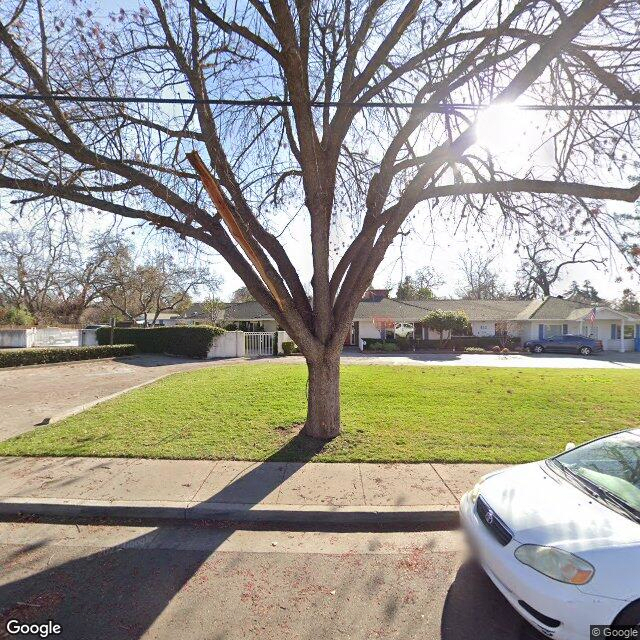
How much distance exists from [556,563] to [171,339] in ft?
77.7

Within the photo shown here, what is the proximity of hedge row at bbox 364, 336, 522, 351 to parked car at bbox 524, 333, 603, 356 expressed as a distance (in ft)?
7.23

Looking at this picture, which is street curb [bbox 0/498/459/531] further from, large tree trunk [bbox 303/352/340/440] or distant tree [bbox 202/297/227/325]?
distant tree [bbox 202/297/227/325]

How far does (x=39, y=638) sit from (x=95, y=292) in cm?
4535

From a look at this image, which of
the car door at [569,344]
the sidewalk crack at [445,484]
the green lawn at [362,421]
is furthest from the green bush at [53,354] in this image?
the car door at [569,344]

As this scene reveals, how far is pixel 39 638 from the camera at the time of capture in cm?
252

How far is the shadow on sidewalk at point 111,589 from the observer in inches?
103

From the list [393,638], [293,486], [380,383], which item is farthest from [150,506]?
[380,383]

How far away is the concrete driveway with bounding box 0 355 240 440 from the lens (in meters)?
8.14

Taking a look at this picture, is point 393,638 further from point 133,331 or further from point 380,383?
point 133,331

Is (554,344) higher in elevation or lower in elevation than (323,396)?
lower

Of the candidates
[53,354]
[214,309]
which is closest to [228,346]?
[53,354]

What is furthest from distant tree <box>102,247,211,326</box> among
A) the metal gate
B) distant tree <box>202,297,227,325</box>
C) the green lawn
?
the green lawn

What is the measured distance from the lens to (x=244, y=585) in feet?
10.00

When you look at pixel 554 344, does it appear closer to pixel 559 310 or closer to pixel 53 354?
pixel 559 310
